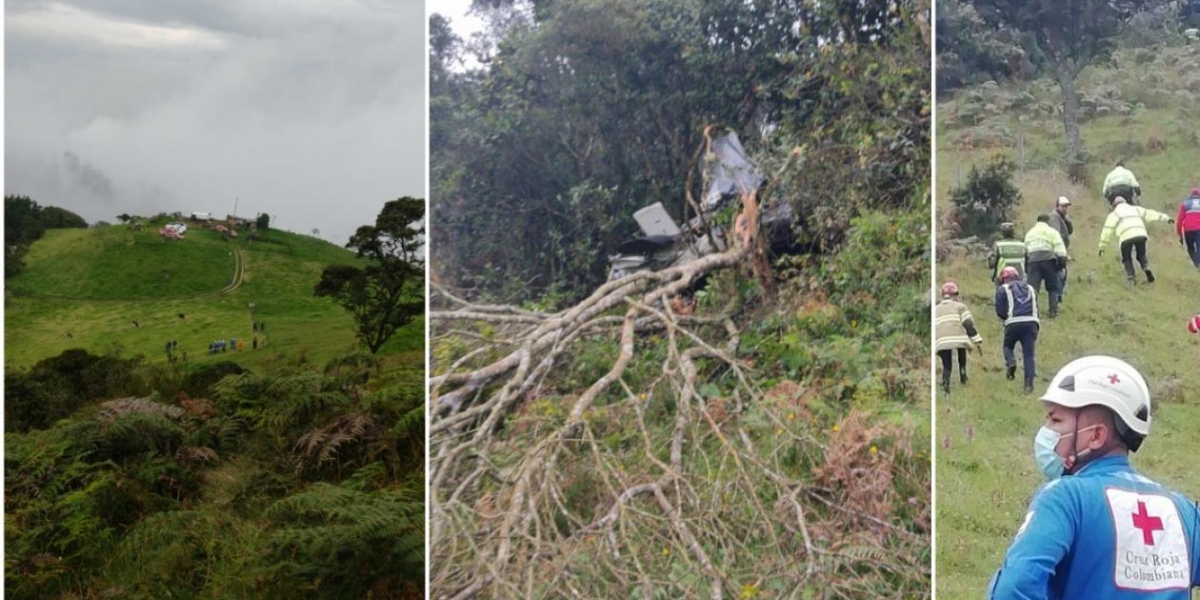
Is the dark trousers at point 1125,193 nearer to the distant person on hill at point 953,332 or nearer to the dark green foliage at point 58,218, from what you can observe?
the distant person on hill at point 953,332

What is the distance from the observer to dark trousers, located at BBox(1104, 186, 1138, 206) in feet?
15.4

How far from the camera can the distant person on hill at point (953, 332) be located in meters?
4.68

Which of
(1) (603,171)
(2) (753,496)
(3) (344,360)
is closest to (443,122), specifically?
(1) (603,171)

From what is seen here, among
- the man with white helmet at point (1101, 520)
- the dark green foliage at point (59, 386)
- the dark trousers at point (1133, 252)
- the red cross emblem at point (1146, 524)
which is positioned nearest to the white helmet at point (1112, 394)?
the man with white helmet at point (1101, 520)

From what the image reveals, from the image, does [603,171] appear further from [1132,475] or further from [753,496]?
[1132,475]

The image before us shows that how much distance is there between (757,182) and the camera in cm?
481

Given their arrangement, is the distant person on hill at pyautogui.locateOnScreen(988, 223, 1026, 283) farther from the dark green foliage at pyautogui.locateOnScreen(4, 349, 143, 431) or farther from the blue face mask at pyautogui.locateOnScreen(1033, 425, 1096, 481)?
the dark green foliage at pyautogui.locateOnScreen(4, 349, 143, 431)

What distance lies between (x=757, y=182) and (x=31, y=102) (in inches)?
118

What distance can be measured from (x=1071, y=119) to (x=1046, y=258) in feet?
1.90

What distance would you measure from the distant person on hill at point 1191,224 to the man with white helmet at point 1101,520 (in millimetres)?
1441

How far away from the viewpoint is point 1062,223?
471 cm

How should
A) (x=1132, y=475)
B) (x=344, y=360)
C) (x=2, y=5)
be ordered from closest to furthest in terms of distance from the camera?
(x=1132, y=475) → (x=2, y=5) → (x=344, y=360)

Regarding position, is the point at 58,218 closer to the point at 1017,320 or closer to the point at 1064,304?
the point at 1017,320

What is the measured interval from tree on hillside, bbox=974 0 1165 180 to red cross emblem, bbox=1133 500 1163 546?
1.85 metres
